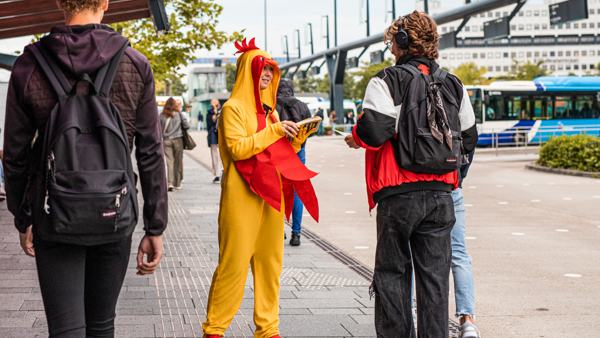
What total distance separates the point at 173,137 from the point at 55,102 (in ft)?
35.2

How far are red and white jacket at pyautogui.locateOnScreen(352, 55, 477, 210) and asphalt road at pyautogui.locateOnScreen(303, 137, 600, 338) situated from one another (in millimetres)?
1584

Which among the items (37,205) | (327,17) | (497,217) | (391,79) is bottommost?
(497,217)

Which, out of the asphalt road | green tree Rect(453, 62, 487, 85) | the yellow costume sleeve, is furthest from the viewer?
green tree Rect(453, 62, 487, 85)

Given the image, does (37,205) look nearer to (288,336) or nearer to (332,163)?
(288,336)

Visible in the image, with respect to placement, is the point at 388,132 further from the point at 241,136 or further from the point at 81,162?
the point at 81,162

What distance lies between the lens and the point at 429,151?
3033 mm

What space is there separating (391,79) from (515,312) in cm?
248

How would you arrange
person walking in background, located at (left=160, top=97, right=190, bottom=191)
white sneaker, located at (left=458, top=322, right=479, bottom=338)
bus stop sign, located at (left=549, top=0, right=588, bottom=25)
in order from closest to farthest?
white sneaker, located at (left=458, top=322, right=479, bottom=338)
person walking in background, located at (left=160, top=97, right=190, bottom=191)
bus stop sign, located at (left=549, top=0, right=588, bottom=25)

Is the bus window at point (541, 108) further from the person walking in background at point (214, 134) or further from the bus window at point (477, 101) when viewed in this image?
the person walking in background at point (214, 134)

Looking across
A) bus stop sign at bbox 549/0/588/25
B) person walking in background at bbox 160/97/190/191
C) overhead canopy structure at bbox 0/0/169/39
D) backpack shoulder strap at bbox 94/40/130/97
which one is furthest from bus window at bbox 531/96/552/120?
backpack shoulder strap at bbox 94/40/130/97

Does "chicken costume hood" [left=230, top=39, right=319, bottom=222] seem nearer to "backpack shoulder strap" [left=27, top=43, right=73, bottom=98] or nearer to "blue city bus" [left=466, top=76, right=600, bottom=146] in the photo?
"backpack shoulder strap" [left=27, top=43, right=73, bottom=98]

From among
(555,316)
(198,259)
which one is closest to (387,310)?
(555,316)

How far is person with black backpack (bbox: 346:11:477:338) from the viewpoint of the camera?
9.98 ft

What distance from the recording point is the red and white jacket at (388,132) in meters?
3.02
